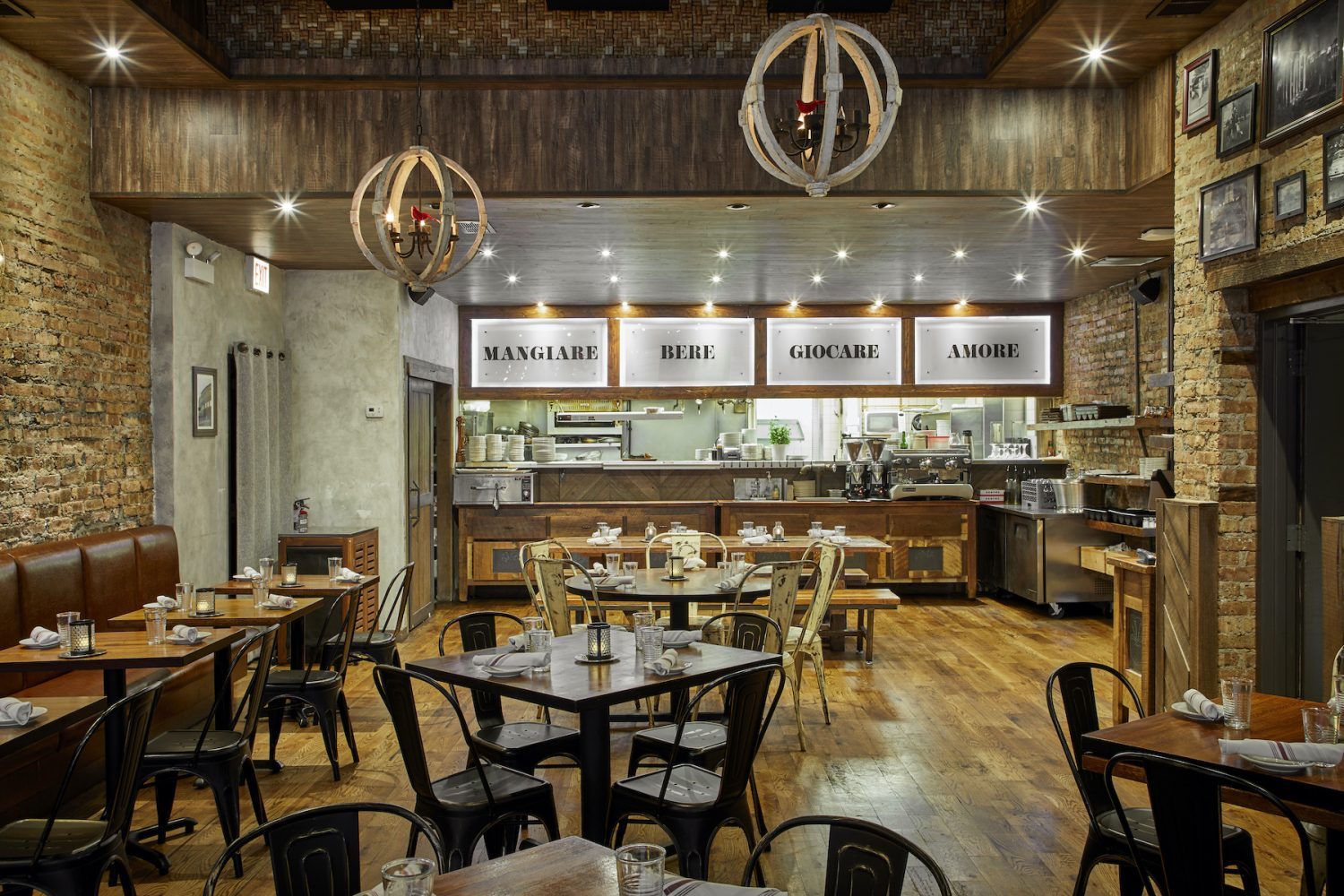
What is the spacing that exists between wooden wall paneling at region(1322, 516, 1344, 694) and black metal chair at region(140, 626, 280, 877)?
169 inches

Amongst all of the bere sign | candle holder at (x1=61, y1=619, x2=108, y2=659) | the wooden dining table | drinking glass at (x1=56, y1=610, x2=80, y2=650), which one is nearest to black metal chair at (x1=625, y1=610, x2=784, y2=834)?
the wooden dining table

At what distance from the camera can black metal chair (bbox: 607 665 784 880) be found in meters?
3.43

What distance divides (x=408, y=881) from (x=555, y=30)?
5.43 metres

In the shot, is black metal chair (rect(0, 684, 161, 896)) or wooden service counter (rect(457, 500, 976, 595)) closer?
black metal chair (rect(0, 684, 161, 896))

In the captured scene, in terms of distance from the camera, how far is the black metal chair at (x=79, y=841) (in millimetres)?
3059

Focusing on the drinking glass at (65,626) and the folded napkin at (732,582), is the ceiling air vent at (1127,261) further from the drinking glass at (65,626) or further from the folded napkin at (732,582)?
the drinking glass at (65,626)

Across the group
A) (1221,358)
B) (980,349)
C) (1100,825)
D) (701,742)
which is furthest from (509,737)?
(980,349)

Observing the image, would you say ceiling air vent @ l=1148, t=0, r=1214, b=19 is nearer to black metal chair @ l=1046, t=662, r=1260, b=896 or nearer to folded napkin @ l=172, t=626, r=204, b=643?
black metal chair @ l=1046, t=662, r=1260, b=896

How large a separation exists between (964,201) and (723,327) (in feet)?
17.4

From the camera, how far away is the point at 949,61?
20.1 feet

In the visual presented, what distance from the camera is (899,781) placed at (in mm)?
5109

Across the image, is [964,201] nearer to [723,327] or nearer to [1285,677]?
[1285,677]

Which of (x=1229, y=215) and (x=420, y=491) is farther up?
(x=1229, y=215)

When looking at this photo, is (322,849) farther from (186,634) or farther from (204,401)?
(204,401)
